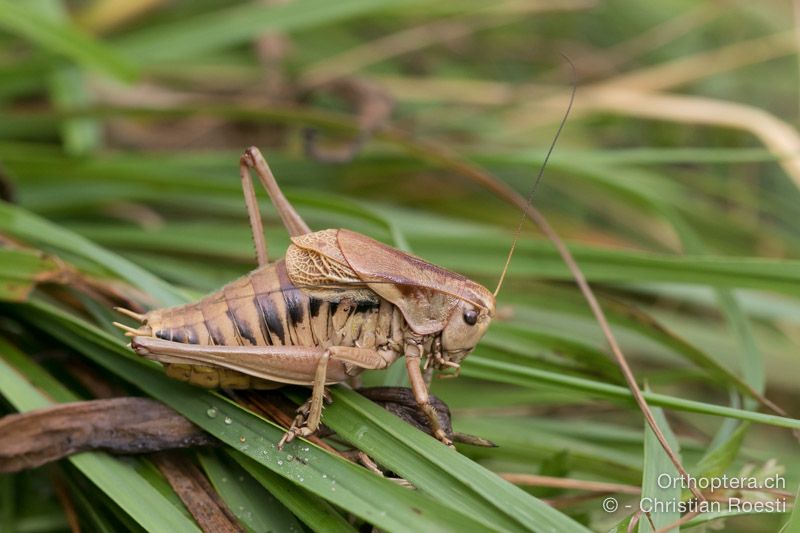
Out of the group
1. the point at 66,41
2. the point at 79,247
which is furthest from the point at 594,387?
the point at 66,41

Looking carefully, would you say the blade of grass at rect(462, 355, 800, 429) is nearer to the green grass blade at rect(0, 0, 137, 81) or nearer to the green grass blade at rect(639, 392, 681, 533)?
the green grass blade at rect(639, 392, 681, 533)

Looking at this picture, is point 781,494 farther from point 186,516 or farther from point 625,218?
point 625,218

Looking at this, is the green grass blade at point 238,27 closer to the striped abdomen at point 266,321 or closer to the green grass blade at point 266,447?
the green grass blade at point 266,447

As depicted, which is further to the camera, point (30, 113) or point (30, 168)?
point (30, 113)

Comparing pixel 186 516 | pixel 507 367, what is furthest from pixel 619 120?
pixel 186 516
